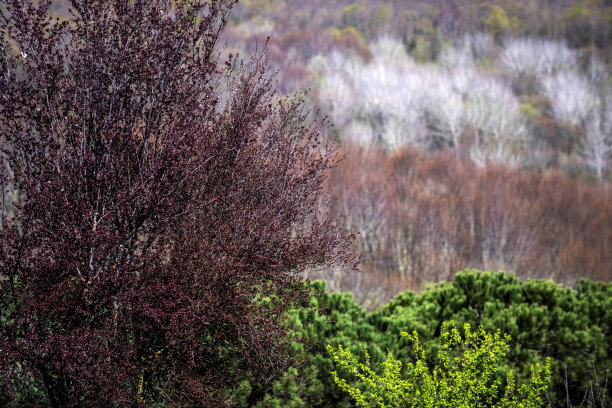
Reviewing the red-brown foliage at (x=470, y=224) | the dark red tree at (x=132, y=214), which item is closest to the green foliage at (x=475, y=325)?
the dark red tree at (x=132, y=214)

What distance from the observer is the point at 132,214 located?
4.53 metres

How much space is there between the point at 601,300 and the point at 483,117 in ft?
131

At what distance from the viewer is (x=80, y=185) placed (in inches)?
175

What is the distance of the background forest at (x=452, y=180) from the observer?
6637mm

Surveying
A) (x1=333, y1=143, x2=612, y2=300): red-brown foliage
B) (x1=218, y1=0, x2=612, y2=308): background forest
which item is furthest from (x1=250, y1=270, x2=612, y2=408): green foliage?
(x1=333, y1=143, x2=612, y2=300): red-brown foliage

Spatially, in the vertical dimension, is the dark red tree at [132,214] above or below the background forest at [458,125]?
below

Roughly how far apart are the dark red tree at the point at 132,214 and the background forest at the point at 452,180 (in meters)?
0.20

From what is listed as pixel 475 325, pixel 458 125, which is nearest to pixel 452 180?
pixel 458 125

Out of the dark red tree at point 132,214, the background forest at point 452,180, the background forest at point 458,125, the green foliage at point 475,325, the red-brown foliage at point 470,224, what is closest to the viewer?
the dark red tree at point 132,214

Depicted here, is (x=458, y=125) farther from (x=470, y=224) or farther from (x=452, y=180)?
(x=470, y=224)

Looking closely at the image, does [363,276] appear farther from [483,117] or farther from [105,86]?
[483,117]

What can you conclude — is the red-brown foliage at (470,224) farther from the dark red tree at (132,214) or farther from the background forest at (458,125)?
the dark red tree at (132,214)

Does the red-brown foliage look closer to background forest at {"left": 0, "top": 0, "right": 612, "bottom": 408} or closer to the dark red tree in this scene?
background forest at {"left": 0, "top": 0, "right": 612, "bottom": 408}

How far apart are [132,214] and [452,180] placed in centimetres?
2727
